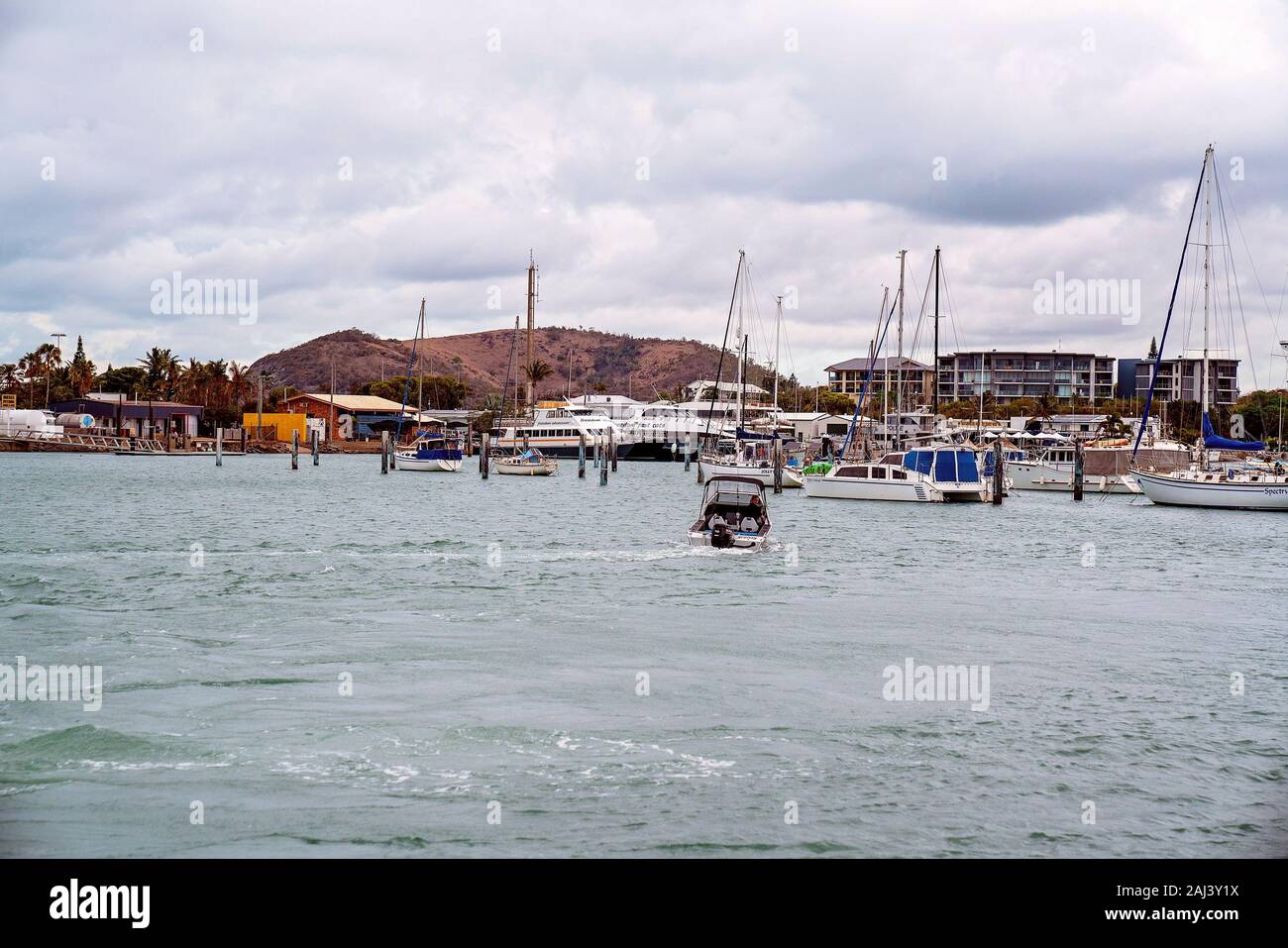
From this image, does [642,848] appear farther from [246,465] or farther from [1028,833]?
[246,465]

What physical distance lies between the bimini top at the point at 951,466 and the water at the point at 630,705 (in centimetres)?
2939

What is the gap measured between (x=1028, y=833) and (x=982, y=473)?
7226 centimetres

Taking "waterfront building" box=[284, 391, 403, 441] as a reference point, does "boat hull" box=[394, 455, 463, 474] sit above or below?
below

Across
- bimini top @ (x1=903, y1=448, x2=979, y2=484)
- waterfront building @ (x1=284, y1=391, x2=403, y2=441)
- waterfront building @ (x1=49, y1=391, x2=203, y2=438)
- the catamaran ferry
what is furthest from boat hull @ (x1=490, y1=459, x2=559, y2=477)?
waterfront building @ (x1=284, y1=391, x2=403, y2=441)

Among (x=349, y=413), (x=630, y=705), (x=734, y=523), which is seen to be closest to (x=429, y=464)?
(x=349, y=413)

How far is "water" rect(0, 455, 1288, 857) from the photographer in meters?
12.5

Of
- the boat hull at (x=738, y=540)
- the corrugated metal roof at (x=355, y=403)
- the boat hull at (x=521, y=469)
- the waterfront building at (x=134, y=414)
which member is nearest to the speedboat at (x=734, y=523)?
the boat hull at (x=738, y=540)

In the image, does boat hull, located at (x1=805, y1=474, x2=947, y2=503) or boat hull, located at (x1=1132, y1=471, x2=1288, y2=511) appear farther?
boat hull, located at (x1=805, y1=474, x2=947, y2=503)

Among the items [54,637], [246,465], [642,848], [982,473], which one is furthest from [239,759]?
[246,465]

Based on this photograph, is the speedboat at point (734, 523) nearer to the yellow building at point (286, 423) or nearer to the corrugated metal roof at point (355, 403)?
the yellow building at point (286, 423)

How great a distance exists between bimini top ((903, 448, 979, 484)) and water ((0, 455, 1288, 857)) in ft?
96.4

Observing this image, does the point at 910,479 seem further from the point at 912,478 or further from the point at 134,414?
the point at 134,414

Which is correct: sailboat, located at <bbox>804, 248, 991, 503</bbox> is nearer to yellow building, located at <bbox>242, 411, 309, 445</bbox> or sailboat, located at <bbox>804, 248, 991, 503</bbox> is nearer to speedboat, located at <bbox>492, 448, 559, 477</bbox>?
speedboat, located at <bbox>492, 448, 559, 477</bbox>

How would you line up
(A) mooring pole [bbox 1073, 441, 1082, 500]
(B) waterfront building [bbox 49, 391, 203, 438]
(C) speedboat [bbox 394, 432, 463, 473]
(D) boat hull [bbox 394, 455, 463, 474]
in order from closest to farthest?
(A) mooring pole [bbox 1073, 441, 1082, 500] → (D) boat hull [bbox 394, 455, 463, 474] → (C) speedboat [bbox 394, 432, 463, 473] → (B) waterfront building [bbox 49, 391, 203, 438]
